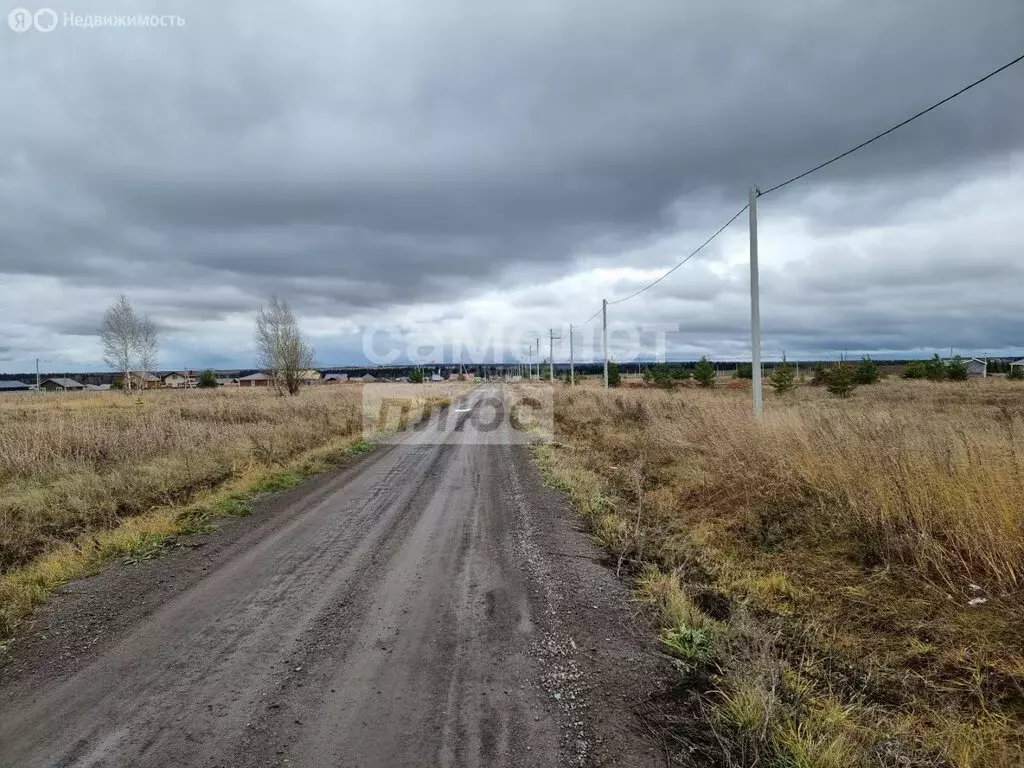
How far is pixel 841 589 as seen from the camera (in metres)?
4.85

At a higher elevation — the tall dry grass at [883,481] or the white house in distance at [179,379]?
the white house in distance at [179,379]

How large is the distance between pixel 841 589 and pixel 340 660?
442 cm

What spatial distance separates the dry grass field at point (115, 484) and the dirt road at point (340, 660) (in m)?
0.81

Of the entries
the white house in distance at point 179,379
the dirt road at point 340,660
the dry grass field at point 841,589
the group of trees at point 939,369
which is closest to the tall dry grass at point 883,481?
the dry grass field at point 841,589

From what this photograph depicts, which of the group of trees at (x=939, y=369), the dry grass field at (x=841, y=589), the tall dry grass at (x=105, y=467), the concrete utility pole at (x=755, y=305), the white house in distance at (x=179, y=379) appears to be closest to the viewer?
the dry grass field at (x=841, y=589)

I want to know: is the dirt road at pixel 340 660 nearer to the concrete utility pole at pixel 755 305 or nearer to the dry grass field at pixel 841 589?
the dry grass field at pixel 841 589

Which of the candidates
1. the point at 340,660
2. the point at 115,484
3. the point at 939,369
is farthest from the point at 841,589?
the point at 939,369

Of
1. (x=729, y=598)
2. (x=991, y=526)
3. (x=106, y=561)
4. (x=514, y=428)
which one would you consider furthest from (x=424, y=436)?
(x=991, y=526)

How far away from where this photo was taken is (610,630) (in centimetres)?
412

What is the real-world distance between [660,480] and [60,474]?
11.4 m

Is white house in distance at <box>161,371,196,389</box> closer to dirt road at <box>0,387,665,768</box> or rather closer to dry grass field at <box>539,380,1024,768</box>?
dirt road at <box>0,387,665,768</box>

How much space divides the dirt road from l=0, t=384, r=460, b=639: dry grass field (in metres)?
0.81

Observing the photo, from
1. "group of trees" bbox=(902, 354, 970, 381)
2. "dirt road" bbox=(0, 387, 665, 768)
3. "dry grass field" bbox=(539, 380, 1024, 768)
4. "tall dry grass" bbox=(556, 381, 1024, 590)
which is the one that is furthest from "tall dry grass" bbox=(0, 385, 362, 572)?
"group of trees" bbox=(902, 354, 970, 381)

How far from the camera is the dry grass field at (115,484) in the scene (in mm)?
6113
